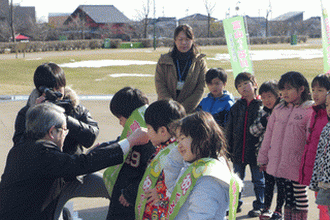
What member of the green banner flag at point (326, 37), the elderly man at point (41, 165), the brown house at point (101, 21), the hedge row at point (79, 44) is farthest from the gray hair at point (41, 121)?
the brown house at point (101, 21)

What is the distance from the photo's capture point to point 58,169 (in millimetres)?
2688

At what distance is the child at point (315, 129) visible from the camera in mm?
3635

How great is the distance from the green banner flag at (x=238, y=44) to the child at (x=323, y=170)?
14.3 ft

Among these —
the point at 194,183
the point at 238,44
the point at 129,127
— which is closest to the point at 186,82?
the point at 129,127

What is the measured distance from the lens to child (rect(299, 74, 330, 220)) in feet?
11.9

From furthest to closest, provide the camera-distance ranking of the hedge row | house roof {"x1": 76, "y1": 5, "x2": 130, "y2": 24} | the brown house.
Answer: house roof {"x1": 76, "y1": 5, "x2": 130, "y2": 24} → the brown house → the hedge row

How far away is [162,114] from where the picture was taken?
2.69 m

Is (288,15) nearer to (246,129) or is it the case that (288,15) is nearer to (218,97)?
(218,97)

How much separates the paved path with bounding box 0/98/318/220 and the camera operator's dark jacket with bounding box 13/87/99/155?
95cm

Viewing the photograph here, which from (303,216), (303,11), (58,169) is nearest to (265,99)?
(303,216)

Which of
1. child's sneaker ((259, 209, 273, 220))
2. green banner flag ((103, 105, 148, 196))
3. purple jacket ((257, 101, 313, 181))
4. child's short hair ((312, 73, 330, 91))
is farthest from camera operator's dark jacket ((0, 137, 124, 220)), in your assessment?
child's short hair ((312, 73, 330, 91))

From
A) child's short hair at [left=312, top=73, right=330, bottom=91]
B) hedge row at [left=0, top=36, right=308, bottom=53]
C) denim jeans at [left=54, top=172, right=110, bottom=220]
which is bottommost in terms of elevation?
denim jeans at [left=54, top=172, right=110, bottom=220]

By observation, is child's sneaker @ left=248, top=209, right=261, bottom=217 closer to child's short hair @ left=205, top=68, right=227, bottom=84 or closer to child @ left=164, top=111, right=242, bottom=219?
child's short hair @ left=205, top=68, right=227, bottom=84

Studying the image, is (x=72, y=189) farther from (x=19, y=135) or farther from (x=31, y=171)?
(x=31, y=171)
